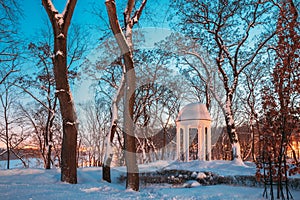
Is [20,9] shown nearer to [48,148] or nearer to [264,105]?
[264,105]

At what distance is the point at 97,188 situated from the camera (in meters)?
6.65

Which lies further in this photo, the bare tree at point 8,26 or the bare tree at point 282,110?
the bare tree at point 8,26

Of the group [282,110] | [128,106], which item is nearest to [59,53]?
[128,106]

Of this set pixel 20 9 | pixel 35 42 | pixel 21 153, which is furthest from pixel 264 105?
pixel 21 153

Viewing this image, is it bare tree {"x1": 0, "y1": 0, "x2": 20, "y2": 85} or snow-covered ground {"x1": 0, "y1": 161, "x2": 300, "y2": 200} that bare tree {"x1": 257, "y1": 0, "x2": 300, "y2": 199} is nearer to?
snow-covered ground {"x1": 0, "y1": 161, "x2": 300, "y2": 200}

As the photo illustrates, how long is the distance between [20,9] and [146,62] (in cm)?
1104

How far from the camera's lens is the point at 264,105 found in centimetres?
564

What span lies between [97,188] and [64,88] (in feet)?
9.15

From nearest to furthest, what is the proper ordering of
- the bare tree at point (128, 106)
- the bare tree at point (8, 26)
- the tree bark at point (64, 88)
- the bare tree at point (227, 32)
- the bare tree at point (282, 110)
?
the bare tree at point (282, 110)
the bare tree at point (128, 106)
the tree bark at point (64, 88)
the bare tree at point (8, 26)
the bare tree at point (227, 32)

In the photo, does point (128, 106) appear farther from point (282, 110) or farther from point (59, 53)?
point (282, 110)

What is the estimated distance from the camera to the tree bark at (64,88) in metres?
7.38

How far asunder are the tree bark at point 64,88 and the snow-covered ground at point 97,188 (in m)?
0.46

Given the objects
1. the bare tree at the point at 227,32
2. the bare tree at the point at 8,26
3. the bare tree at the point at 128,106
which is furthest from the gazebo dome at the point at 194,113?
the bare tree at the point at 8,26

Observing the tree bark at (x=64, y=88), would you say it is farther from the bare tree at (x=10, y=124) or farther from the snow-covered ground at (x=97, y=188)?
the bare tree at (x=10, y=124)
